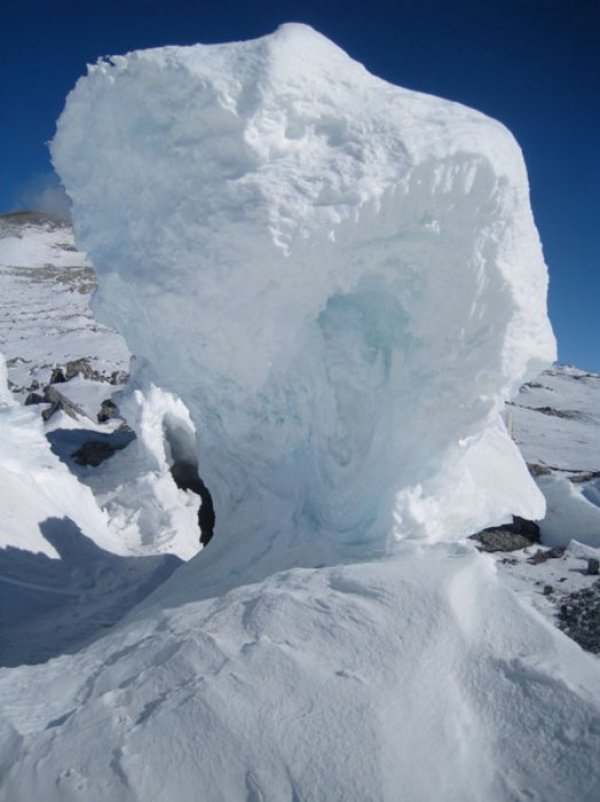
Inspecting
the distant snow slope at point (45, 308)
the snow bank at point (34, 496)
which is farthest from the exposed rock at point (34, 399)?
the snow bank at point (34, 496)

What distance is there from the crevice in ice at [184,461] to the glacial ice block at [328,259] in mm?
4780

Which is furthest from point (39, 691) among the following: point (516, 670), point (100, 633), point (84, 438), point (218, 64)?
point (84, 438)

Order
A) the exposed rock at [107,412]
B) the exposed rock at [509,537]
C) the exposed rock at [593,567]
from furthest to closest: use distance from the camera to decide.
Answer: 1. the exposed rock at [107,412]
2. the exposed rock at [509,537]
3. the exposed rock at [593,567]

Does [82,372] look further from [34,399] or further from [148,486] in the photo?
[148,486]

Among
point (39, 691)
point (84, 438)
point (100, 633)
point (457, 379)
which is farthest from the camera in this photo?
point (84, 438)

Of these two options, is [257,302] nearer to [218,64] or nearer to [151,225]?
[151,225]

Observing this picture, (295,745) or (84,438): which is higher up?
(295,745)

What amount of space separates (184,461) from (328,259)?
7.52 meters

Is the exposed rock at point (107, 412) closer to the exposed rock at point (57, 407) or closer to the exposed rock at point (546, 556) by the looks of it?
the exposed rock at point (57, 407)

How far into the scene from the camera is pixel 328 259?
17.0 feet

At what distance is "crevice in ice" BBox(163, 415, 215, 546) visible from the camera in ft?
35.9

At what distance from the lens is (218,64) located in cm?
517

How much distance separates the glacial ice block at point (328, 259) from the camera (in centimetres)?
498

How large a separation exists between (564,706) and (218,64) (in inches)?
194
